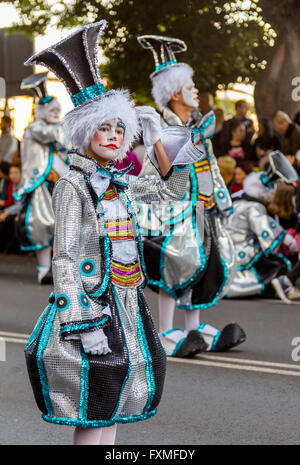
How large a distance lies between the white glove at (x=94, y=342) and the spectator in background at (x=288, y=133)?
8230mm

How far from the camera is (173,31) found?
46.2ft

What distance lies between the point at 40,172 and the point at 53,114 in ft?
2.07

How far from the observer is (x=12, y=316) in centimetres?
842

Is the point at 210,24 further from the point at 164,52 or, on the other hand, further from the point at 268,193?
the point at 164,52

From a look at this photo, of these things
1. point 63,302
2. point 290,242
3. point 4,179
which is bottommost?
point 4,179

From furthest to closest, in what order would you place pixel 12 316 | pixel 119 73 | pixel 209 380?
1. pixel 119 73
2. pixel 12 316
3. pixel 209 380

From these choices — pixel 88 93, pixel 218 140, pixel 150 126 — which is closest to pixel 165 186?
pixel 150 126

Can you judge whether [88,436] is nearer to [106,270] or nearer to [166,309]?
[106,270]

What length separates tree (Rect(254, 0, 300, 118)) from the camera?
1366 cm

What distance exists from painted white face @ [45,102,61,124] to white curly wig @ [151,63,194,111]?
3815 millimetres

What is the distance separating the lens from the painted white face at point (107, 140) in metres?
3.93

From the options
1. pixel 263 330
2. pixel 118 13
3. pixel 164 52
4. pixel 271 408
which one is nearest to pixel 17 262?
pixel 118 13

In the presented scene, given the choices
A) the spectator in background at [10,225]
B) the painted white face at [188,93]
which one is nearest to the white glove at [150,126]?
the painted white face at [188,93]

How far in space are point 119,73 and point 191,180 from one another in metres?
9.34
